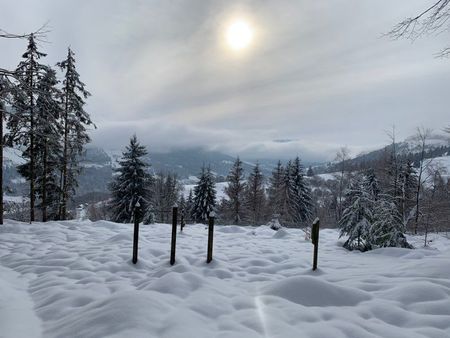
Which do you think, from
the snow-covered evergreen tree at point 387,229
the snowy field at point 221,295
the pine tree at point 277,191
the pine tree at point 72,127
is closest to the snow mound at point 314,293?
the snowy field at point 221,295

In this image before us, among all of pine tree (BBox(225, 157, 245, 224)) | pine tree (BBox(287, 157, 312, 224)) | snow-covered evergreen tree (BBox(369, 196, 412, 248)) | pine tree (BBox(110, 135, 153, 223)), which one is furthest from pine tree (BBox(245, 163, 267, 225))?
snow-covered evergreen tree (BBox(369, 196, 412, 248))

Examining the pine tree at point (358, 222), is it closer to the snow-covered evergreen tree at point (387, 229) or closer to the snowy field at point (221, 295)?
the snow-covered evergreen tree at point (387, 229)

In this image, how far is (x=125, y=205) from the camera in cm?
3122

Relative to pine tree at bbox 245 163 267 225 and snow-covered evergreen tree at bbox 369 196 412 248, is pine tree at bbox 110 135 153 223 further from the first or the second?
snow-covered evergreen tree at bbox 369 196 412 248

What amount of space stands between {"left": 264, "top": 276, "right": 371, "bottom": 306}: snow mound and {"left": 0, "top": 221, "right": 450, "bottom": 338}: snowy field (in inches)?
0.7

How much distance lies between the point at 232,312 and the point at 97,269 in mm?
4325

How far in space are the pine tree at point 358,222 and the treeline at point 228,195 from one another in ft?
60.7

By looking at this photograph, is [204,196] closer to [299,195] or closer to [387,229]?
[299,195]

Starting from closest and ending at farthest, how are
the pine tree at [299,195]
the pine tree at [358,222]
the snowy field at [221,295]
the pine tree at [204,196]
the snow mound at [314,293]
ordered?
1. the snowy field at [221,295]
2. the snow mound at [314,293]
3. the pine tree at [358,222]
4. the pine tree at [204,196]
5. the pine tree at [299,195]

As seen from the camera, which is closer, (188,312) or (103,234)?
(188,312)

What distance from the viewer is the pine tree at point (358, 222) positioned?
1138 centimetres

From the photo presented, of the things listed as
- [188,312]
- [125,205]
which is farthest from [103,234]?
[125,205]

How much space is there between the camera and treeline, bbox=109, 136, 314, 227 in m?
31.7

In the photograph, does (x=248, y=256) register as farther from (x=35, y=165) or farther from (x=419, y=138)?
(x=419, y=138)
